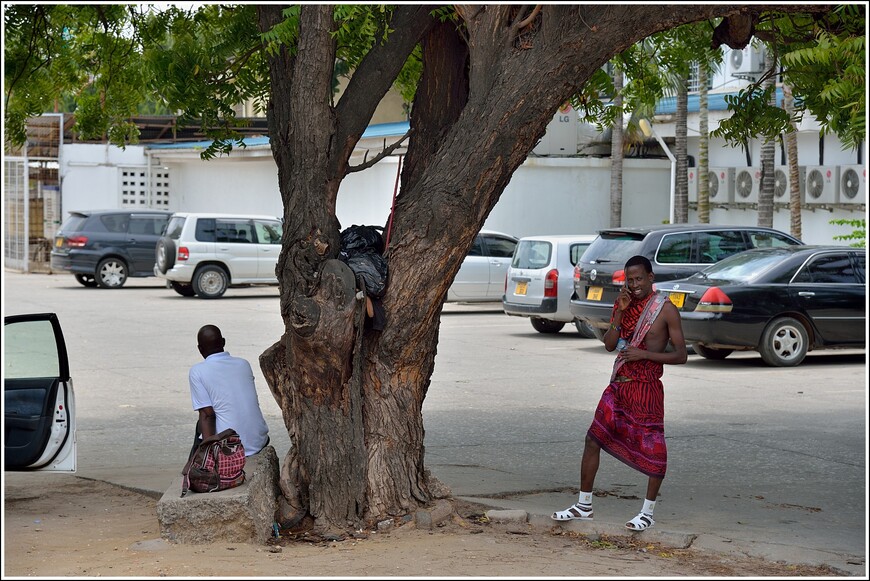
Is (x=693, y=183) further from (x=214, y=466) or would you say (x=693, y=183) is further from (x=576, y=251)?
(x=214, y=466)

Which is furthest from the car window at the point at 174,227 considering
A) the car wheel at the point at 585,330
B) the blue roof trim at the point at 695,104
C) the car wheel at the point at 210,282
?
the blue roof trim at the point at 695,104

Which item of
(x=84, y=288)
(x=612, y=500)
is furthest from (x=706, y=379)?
(x=84, y=288)

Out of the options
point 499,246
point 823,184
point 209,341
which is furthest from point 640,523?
point 823,184

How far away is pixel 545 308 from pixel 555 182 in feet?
32.0

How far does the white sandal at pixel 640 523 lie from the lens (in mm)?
6727

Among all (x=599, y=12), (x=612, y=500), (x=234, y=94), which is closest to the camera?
(x=599, y=12)

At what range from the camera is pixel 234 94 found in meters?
8.88

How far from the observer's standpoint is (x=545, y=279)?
1833cm

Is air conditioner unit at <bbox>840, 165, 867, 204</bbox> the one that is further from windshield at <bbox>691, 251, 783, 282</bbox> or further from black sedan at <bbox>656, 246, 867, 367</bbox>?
windshield at <bbox>691, 251, 783, 282</bbox>

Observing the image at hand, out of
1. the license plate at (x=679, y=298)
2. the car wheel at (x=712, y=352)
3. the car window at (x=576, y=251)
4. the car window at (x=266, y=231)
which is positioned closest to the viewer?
the license plate at (x=679, y=298)

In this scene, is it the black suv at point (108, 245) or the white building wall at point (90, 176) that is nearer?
the black suv at point (108, 245)

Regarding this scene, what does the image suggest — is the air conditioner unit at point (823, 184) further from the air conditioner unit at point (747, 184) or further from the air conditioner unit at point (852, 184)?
the air conditioner unit at point (747, 184)

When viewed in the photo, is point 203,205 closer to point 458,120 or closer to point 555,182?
point 555,182

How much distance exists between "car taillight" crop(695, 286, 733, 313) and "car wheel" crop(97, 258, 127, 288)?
1718 cm
